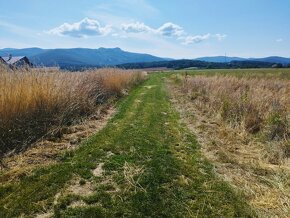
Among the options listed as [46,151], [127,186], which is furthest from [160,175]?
[46,151]

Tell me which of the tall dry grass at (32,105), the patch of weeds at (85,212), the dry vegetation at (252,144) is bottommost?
the dry vegetation at (252,144)

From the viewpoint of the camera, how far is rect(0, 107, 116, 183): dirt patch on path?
17.9 ft

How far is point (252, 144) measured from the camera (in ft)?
27.3

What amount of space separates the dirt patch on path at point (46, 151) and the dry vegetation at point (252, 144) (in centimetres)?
302

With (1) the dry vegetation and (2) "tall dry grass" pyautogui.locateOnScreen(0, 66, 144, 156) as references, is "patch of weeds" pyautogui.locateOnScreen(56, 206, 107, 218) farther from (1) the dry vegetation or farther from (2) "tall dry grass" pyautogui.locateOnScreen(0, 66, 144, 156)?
(2) "tall dry grass" pyautogui.locateOnScreen(0, 66, 144, 156)

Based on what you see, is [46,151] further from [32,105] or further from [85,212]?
[85,212]

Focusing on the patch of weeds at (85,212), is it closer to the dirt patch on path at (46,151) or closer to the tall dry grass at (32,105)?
the dirt patch on path at (46,151)

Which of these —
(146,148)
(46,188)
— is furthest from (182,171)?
(46,188)

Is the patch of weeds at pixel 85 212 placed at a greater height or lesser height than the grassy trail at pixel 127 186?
greater

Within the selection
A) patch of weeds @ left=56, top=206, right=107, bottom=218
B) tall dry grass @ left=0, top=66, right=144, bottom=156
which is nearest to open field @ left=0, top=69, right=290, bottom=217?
patch of weeds @ left=56, top=206, right=107, bottom=218

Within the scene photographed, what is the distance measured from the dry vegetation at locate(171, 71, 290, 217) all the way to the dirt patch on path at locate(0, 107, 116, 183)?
302 cm

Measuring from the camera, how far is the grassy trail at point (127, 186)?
4.24 metres

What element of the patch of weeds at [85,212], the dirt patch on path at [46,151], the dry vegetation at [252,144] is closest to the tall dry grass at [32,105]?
the dirt patch on path at [46,151]

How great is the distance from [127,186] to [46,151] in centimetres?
239
